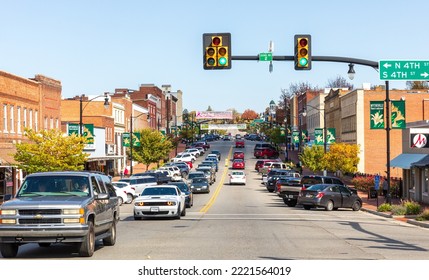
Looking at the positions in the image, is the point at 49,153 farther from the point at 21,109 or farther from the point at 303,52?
the point at 303,52

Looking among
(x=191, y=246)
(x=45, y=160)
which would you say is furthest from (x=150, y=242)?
(x=45, y=160)

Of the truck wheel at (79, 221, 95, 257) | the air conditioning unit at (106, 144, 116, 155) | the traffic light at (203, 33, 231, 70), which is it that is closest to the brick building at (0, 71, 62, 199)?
the air conditioning unit at (106, 144, 116, 155)

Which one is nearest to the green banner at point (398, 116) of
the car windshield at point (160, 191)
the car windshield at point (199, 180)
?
the car windshield at point (160, 191)

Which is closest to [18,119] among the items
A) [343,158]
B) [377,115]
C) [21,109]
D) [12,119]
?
[21,109]

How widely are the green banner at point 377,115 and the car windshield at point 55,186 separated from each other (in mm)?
23896

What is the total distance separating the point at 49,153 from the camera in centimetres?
4528

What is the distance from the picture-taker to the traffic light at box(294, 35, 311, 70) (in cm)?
2316

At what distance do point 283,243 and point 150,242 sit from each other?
Answer: 358 cm

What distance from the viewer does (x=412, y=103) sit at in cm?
7862

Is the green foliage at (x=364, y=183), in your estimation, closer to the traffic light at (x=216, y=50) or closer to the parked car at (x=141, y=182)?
the parked car at (x=141, y=182)

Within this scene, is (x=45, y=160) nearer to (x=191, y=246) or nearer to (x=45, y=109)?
(x=45, y=109)

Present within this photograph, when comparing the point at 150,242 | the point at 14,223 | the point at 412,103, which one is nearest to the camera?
the point at 14,223

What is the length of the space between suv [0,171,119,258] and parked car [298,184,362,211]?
2346cm

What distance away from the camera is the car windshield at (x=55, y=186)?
16.7 metres
